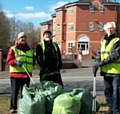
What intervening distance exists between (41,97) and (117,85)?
63.9 inches

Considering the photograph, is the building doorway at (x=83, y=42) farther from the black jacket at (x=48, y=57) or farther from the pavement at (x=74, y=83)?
the black jacket at (x=48, y=57)

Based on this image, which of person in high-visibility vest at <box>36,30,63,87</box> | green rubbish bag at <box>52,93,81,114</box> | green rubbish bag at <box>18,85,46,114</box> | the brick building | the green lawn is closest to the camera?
green rubbish bag at <box>52,93,81,114</box>

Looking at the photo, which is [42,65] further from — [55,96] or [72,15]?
[72,15]

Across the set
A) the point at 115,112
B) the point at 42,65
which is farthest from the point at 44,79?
the point at 115,112

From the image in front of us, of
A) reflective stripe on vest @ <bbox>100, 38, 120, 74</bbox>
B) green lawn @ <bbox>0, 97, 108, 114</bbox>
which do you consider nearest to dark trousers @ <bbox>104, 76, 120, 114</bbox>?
reflective stripe on vest @ <bbox>100, 38, 120, 74</bbox>

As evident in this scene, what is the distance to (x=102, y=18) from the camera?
50281mm

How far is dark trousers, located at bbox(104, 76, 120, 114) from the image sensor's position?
229 inches

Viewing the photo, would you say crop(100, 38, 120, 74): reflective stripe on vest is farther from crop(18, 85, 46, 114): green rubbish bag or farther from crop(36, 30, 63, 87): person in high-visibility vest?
crop(18, 85, 46, 114): green rubbish bag

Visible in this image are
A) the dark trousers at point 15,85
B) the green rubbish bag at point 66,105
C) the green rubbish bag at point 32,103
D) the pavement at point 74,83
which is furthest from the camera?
the pavement at point 74,83

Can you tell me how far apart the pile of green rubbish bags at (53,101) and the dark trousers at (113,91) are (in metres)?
0.44

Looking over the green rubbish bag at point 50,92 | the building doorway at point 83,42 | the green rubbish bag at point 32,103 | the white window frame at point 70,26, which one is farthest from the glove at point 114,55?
the white window frame at point 70,26

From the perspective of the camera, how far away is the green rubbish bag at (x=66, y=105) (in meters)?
5.18

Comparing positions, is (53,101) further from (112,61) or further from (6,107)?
(6,107)

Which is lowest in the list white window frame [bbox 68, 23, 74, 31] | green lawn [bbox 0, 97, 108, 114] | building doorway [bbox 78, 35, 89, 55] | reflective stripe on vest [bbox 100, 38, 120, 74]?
green lawn [bbox 0, 97, 108, 114]
